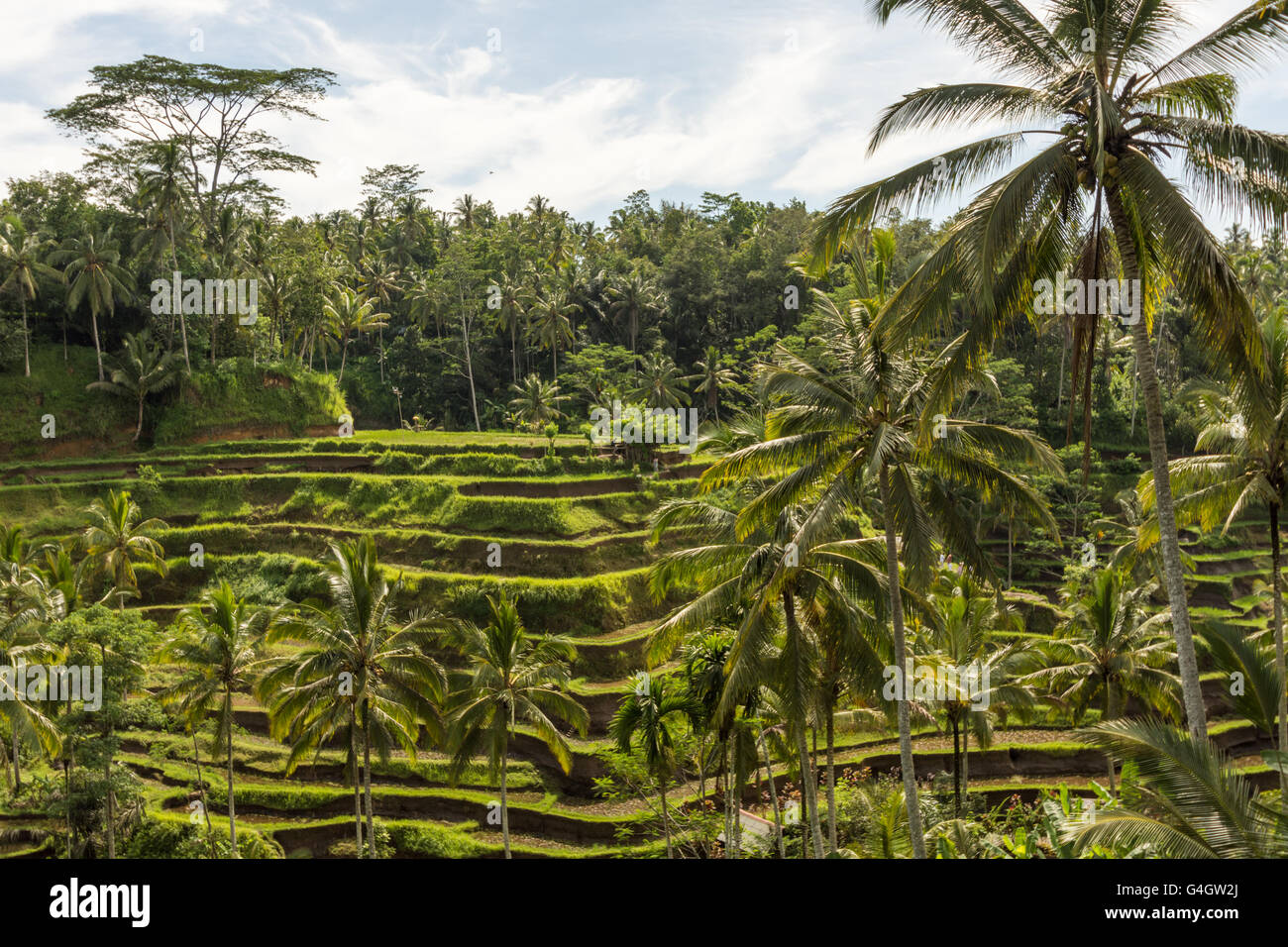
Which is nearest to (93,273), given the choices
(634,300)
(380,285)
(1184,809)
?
(380,285)

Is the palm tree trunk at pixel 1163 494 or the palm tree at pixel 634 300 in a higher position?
the palm tree at pixel 634 300

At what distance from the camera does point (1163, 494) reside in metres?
8.58

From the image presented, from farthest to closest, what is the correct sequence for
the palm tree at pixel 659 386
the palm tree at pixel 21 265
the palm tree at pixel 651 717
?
1. the palm tree at pixel 659 386
2. the palm tree at pixel 21 265
3. the palm tree at pixel 651 717

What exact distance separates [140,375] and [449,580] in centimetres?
2123

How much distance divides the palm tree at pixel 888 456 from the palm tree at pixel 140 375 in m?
38.1

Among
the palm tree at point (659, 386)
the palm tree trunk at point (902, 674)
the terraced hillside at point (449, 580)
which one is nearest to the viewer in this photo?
the palm tree trunk at point (902, 674)

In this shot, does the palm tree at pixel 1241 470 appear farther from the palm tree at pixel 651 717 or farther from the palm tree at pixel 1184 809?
the palm tree at pixel 651 717

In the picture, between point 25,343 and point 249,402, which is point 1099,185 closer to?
point 249,402

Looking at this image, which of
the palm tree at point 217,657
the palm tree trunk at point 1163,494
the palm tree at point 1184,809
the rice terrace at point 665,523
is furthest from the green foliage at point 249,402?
the palm tree at point 1184,809

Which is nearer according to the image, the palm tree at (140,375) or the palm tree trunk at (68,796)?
the palm tree trunk at (68,796)

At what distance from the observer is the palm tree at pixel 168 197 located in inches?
1593

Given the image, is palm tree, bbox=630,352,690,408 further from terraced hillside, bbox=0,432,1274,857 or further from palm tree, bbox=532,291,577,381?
palm tree, bbox=532,291,577,381

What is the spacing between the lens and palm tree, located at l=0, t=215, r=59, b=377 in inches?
1614

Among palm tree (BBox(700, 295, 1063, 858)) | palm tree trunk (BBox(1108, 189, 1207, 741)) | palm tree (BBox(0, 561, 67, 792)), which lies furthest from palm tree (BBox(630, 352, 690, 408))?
palm tree trunk (BBox(1108, 189, 1207, 741))
